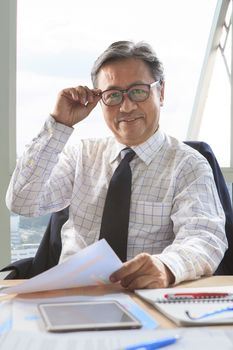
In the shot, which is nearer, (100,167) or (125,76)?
(125,76)

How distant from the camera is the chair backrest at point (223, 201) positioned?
66.9 inches

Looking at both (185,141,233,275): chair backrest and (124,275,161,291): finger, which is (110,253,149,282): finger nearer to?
(124,275,161,291): finger

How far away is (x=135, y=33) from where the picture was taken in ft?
11.4

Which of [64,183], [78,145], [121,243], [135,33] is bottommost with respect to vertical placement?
[121,243]

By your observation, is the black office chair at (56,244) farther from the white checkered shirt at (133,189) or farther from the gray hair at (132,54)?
the gray hair at (132,54)

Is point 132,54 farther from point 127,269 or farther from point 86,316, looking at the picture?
point 86,316

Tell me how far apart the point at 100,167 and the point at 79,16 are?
1803mm

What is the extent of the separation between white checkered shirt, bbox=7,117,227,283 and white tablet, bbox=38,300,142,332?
58 centimetres

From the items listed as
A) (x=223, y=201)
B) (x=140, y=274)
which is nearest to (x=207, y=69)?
(x=223, y=201)

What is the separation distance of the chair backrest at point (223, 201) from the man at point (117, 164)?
0.10 metres

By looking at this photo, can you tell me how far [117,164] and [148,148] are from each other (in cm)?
14

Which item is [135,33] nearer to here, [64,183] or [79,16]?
[79,16]

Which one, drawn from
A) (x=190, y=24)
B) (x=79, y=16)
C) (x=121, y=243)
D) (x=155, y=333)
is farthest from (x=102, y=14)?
(x=155, y=333)

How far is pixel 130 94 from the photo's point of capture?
5.97ft
